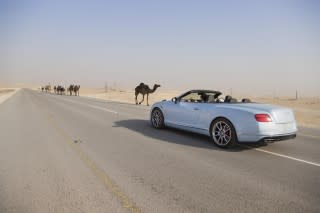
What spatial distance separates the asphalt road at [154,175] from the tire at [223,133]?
26 centimetres

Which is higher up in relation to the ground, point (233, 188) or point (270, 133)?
point (270, 133)

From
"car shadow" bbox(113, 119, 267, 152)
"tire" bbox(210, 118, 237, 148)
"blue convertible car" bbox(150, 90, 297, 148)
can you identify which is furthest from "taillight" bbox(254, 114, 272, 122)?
"car shadow" bbox(113, 119, 267, 152)

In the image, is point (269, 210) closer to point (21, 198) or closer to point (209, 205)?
point (209, 205)

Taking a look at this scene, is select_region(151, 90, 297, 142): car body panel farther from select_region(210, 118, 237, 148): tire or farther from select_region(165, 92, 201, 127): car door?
select_region(210, 118, 237, 148): tire

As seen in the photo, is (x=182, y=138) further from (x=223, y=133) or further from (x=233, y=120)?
(x=233, y=120)

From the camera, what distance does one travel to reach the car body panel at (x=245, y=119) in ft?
23.8

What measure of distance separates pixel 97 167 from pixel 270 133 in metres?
4.29

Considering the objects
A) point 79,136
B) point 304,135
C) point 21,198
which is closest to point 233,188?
point 21,198

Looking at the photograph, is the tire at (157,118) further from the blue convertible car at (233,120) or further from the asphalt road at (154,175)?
the asphalt road at (154,175)

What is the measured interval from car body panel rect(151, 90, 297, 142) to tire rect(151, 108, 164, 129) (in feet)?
5.61

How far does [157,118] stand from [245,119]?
4325mm

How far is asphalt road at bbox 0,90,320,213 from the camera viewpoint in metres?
4.17

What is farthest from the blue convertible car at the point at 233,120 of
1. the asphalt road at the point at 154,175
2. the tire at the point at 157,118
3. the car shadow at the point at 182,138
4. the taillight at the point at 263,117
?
the tire at the point at 157,118

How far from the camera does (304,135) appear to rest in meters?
10.5
